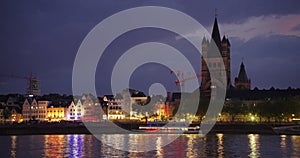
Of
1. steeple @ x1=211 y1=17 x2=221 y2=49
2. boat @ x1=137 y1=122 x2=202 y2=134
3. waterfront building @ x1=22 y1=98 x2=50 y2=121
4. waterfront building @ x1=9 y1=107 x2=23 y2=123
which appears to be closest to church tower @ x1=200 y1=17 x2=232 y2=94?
steeple @ x1=211 y1=17 x2=221 y2=49

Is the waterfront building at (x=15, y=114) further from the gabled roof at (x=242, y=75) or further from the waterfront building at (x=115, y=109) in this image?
the gabled roof at (x=242, y=75)

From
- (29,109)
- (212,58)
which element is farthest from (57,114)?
(212,58)

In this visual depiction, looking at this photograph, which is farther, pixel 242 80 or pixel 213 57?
pixel 242 80

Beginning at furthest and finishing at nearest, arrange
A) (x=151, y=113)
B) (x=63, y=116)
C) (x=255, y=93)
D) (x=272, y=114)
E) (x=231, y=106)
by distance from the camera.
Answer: (x=151, y=113)
(x=255, y=93)
(x=63, y=116)
(x=231, y=106)
(x=272, y=114)

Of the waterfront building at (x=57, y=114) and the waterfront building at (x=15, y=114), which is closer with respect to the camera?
the waterfront building at (x=57, y=114)

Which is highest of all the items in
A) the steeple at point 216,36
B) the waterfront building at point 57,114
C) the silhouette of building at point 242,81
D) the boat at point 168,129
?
the steeple at point 216,36

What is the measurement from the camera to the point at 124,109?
154 m

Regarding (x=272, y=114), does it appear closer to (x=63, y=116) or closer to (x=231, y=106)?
(x=231, y=106)

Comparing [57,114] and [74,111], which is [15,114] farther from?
[74,111]

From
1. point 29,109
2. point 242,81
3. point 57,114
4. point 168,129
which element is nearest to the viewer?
point 168,129

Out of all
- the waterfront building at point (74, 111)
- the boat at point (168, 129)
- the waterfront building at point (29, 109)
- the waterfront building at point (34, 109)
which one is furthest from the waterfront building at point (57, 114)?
the boat at point (168, 129)

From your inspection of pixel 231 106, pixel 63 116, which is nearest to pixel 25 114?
pixel 63 116

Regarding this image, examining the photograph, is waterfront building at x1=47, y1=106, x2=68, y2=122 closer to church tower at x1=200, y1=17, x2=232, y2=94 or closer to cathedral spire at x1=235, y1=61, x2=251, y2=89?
church tower at x1=200, y1=17, x2=232, y2=94

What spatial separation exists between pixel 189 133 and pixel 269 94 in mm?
65134
